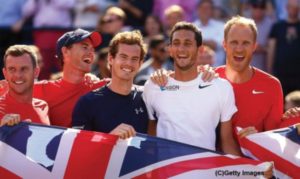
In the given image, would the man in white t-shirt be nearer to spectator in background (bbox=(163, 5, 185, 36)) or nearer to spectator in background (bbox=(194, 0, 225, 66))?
spectator in background (bbox=(194, 0, 225, 66))

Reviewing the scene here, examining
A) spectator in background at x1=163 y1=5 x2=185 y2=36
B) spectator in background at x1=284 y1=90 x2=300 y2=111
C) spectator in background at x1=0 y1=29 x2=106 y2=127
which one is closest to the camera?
spectator in background at x1=0 y1=29 x2=106 y2=127

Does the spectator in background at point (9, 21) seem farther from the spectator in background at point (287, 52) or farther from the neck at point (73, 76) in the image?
the neck at point (73, 76)

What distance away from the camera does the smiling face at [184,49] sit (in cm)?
835

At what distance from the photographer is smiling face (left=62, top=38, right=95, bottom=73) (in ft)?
30.1

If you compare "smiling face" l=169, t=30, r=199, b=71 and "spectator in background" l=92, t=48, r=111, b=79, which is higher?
"smiling face" l=169, t=30, r=199, b=71

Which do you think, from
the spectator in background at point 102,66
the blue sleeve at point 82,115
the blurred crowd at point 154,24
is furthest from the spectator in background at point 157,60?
the blue sleeve at point 82,115

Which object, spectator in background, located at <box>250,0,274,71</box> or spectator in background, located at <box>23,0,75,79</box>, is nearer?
spectator in background, located at <box>250,0,274,71</box>

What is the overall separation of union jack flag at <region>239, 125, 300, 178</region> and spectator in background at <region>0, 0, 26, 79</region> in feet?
24.6

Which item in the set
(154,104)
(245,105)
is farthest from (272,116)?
(154,104)

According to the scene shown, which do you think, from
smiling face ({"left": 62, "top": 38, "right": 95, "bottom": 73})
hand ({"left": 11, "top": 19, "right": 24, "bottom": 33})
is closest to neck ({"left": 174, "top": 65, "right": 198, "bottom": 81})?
smiling face ({"left": 62, "top": 38, "right": 95, "bottom": 73})

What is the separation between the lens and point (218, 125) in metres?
8.36

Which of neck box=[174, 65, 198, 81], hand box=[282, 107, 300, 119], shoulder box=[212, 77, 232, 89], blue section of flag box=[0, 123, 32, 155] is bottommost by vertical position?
blue section of flag box=[0, 123, 32, 155]

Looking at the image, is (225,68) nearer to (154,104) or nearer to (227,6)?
(154,104)

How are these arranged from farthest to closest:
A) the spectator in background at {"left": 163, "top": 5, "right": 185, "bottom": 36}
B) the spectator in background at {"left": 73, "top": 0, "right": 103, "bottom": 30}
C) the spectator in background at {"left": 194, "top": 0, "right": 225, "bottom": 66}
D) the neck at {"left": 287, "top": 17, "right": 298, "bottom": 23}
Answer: the spectator in background at {"left": 73, "top": 0, "right": 103, "bottom": 30}
the spectator in background at {"left": 163, "top": 5, "right": 185, "bottom": 36}
the spectator in background at {"left": 194, "top": 0, "right": 225, "bottom": 66}
the neck at {"left": 287, "top": 17, "right": 298, "bottom": 23}
